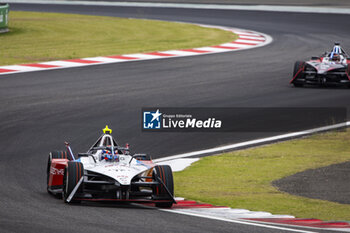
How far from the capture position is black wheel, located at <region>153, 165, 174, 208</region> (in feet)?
37.2

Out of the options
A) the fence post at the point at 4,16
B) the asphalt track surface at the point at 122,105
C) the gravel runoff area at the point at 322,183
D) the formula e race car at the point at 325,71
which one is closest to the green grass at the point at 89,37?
the fence post at the point at 4,16

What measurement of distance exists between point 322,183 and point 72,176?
444 centimetres

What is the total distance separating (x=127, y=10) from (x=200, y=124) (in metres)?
29.7

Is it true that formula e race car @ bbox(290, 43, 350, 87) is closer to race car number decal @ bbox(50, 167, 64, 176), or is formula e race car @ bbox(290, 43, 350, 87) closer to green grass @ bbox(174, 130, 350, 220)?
green grass @ bbox(174, 130, 350, 220)

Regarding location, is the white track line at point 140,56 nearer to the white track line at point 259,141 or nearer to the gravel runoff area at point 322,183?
the white track line at point 259,141

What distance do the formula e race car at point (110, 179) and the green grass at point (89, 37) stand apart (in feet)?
51.8

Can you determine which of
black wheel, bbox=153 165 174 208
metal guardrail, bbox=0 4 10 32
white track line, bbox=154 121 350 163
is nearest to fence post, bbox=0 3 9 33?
metal guardrail, bbox=0 4 10 32

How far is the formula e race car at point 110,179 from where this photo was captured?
11.2 m

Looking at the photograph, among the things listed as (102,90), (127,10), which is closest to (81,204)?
(102,90)

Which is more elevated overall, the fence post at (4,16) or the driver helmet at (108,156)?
the fence post at (4,16)

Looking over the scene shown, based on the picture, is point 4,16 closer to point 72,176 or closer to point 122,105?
point 122,105

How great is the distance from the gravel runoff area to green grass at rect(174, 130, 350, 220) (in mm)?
246

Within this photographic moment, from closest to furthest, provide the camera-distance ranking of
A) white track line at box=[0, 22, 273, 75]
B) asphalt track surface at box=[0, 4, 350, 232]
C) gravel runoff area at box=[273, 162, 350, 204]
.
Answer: asphalt track surface at box=[0, 4, 350, 232] → gravel runoff area at box=[273, 162, 350, 204] → white track line at box=[0, 22, 273, 75]

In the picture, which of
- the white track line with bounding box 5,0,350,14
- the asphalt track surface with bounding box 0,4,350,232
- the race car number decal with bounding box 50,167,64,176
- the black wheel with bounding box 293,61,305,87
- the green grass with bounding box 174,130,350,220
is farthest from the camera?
the white track line with bounding box 5,0,350,14
